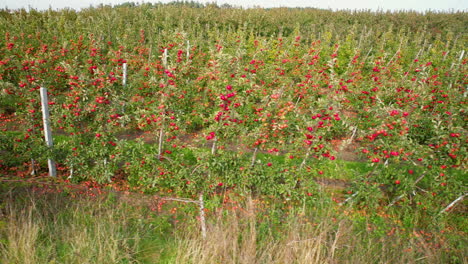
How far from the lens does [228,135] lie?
174 inches

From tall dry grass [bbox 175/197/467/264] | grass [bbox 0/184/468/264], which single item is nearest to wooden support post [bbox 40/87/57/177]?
grass [bbox 0/184/468/264]

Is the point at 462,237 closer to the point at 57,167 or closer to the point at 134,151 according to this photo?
the point at 134,151

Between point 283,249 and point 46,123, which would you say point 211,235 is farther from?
point 46,123

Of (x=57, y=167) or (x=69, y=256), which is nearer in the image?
(x=69, y=256)

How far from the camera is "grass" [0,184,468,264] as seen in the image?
2928 millimetres

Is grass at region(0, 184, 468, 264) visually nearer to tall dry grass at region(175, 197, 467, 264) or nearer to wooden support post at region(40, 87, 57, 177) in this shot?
tall dry grass at region(175, 197, 467, 264)

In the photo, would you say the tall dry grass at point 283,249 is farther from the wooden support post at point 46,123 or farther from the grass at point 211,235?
the wooden support post at point 46,123

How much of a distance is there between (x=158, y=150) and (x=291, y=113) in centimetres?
245

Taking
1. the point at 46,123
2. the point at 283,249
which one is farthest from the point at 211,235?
the point at 46,123

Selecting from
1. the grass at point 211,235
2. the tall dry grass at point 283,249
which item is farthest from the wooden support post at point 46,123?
the tall dry grass at point 283,249

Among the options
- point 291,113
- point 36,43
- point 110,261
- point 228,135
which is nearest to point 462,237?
point 291,113

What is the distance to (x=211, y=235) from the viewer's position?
3.15 m

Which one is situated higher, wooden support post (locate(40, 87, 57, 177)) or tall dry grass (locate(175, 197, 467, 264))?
wooden support post (locate(40, 87, 57, 177))

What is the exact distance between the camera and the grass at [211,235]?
9.61 ft
